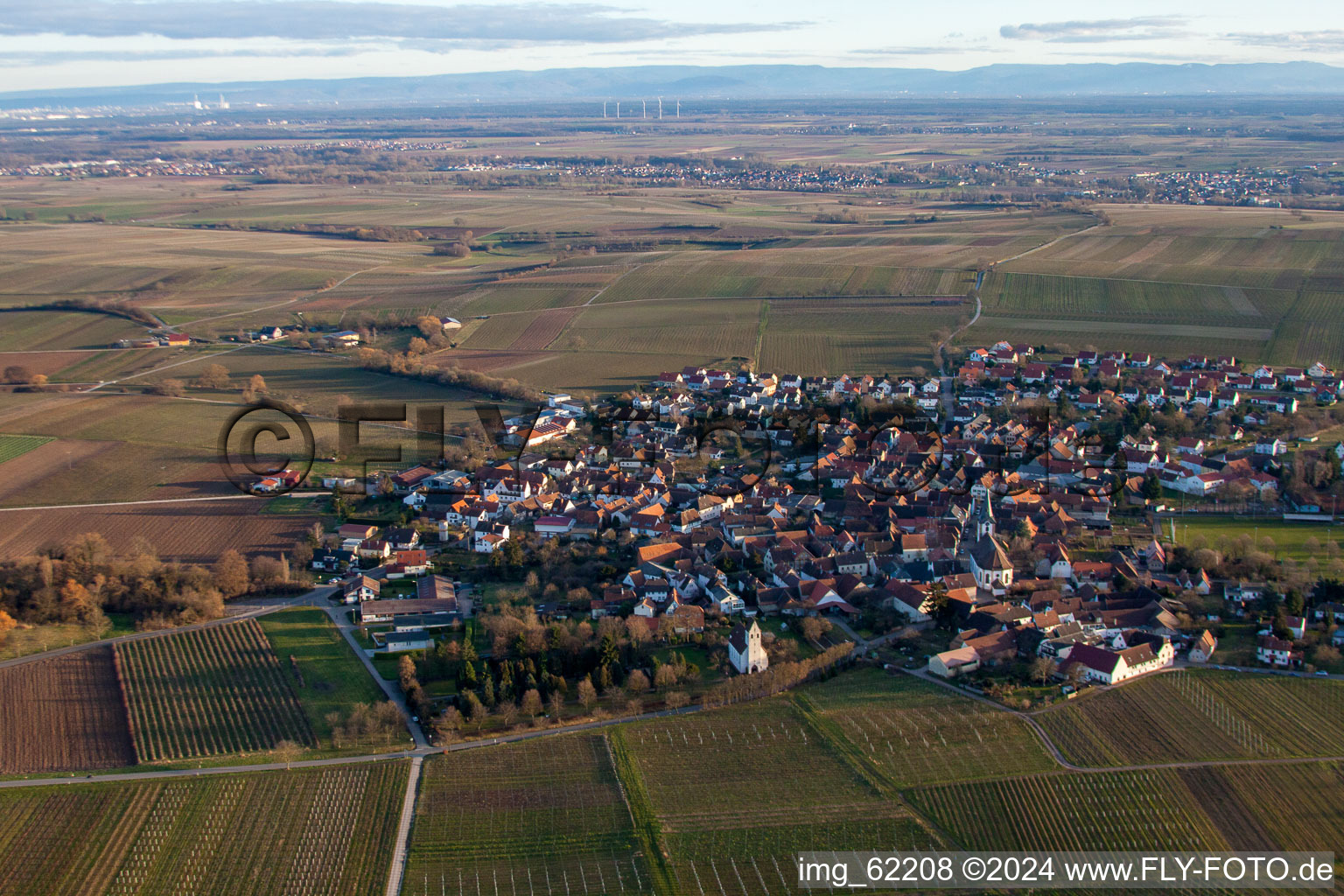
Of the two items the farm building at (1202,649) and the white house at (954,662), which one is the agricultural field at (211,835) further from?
the farm building at (1202,649)

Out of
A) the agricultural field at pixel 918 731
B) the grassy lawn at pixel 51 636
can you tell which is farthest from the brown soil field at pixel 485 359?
the agricultural field at pixel 918 731

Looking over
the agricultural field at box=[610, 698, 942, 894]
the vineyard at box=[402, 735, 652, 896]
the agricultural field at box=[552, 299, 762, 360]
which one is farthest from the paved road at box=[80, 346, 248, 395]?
the agricultural field at box=[610, 698, 942, 894]

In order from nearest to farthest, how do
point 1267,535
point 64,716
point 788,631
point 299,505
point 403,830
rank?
1. point 403,830
2. point 64,716
3. point 788,631
4. point 1267,535
5. point 299,505

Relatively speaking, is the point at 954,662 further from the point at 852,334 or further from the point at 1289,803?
the point at 852,334

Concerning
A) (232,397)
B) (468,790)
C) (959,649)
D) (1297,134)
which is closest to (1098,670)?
(959,649)

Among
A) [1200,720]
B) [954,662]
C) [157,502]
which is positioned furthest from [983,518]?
[157,502]

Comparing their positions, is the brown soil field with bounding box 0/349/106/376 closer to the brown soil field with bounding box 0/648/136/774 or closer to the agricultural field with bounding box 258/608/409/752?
the brown soil field with bounding box 0/648/136/774
